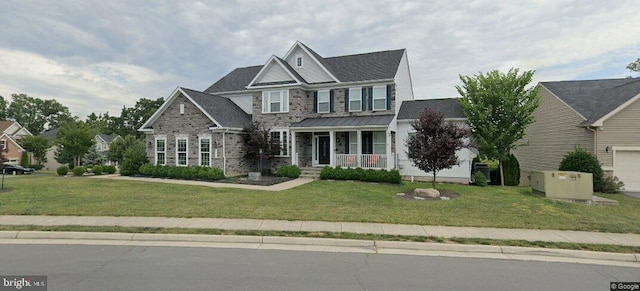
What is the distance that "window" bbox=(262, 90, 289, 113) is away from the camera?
2053 centimetres

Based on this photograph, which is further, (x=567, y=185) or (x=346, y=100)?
(x=346, y=100)

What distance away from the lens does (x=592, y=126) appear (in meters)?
15.6

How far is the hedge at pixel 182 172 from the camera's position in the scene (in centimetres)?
1770

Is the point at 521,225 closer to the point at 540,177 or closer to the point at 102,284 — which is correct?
the point at 540,177

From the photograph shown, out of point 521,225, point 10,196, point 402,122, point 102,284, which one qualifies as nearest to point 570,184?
point 521,225

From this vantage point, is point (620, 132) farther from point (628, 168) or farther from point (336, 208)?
point (336, 208)

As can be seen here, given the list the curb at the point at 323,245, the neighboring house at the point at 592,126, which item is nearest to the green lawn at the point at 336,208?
the curb at the point at 323,245

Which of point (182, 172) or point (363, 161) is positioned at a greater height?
point (363, 161)

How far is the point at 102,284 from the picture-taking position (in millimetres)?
4387

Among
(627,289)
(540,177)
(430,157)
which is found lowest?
(627,289)

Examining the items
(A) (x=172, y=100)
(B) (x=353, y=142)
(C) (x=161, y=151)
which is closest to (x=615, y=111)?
(B) (x=353, y=142)

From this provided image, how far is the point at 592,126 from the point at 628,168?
266 centimetres

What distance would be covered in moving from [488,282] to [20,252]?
328 inches

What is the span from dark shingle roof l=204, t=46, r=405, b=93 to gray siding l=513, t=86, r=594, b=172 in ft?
30.5
